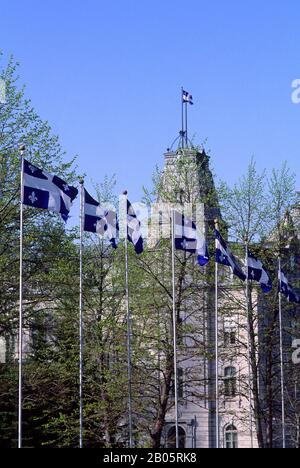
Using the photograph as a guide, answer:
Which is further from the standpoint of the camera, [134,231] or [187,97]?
[187,97]

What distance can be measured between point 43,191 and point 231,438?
4009 cm

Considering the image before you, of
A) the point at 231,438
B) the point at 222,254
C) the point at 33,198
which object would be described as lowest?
the point at 231,438

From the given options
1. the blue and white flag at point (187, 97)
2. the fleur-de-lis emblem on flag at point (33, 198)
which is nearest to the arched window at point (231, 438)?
the blue and white flag at point (187, 97)

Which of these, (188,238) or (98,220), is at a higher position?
(188,238)

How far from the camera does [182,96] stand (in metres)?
66.1

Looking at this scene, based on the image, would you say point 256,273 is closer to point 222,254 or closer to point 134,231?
point 222,254

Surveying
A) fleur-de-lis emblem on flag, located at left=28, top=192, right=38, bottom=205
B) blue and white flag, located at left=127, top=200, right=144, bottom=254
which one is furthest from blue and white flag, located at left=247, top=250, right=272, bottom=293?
fleur-de-lis emblem on flag, located at left=28, top=192, right=38, bottom=205

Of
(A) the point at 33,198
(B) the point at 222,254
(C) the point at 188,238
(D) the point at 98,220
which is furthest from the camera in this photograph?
(B) the point at 222,254

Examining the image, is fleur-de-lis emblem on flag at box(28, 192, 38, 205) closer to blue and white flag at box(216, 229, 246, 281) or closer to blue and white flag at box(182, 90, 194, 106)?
blue and white flag at box(216, 229, 246, 281)

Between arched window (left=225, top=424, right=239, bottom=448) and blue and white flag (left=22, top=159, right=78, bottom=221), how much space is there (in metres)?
38.0

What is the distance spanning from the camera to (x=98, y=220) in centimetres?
3569

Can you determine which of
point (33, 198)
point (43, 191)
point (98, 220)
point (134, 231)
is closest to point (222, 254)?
point (134, 231)

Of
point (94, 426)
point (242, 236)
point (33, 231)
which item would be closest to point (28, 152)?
point (33, 231)

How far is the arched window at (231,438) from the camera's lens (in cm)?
6775
